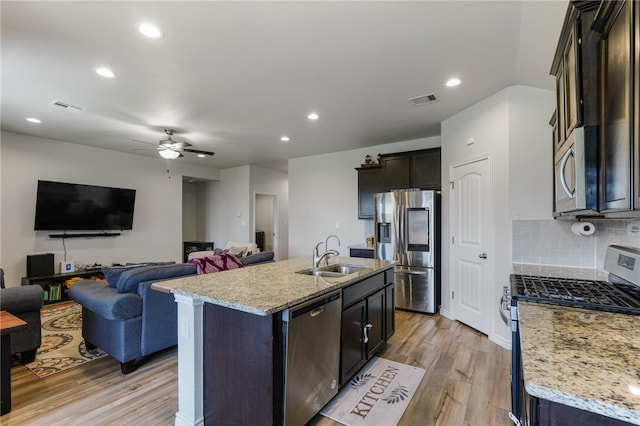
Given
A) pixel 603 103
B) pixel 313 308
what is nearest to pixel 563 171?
pixel 603 103

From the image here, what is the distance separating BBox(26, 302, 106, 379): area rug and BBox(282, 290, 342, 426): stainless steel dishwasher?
2.37 metres

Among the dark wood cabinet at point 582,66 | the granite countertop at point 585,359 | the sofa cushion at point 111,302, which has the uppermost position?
the dark wood cabinet at point 582,66

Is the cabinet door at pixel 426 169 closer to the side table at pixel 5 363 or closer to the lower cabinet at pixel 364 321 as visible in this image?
the lower cabinet at pixel 364 321

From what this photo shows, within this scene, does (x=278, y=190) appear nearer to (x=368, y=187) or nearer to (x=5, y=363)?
(x=368, y=187)

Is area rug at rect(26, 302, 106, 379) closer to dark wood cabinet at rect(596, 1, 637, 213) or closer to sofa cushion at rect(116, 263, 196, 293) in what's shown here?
sofa cushion at rect(116, 263, 196, 293)

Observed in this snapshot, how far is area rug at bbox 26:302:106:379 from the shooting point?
2.73m

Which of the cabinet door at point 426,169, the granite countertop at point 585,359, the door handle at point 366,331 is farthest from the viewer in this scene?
the cabinet door at point 426,169

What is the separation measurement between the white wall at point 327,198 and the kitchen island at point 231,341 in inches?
151

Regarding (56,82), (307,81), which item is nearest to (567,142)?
(307,81)

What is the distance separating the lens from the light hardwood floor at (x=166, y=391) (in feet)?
6.68

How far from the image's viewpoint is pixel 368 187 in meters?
5.34

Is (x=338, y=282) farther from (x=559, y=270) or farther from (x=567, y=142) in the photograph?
(x=559, y=270)

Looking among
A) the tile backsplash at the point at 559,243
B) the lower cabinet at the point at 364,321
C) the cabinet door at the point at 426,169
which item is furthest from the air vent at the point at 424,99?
the lower cabinet at the point at 364,321

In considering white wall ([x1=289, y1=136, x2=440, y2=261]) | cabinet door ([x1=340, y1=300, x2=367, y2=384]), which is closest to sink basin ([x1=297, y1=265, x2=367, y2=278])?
cabinet door ([x1=340, y1=300, x2=367, y2=384])
